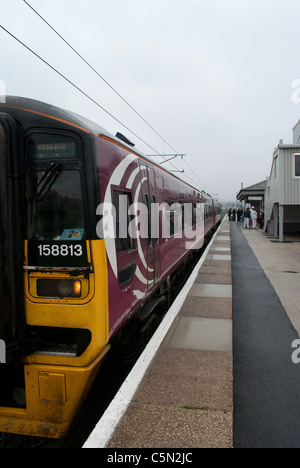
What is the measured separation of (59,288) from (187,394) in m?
1.65

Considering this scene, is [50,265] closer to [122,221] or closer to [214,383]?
[122,221]

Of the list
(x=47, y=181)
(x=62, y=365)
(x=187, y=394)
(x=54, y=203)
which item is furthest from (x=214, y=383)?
(x=47, y=181)

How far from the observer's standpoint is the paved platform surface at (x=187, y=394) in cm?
276

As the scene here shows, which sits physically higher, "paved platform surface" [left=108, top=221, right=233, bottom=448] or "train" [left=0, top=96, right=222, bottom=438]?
"train" [left=0, top=96, right=222, bottom=438]

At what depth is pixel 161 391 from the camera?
137 inches

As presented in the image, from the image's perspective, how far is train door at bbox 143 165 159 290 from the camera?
16.1 feet

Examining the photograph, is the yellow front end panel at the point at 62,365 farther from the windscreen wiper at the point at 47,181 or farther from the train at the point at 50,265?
the windscreen wiper at the point at 47,181

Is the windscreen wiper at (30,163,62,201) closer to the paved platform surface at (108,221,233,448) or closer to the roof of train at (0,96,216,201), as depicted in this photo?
the roof of train at (0,96,216,201)

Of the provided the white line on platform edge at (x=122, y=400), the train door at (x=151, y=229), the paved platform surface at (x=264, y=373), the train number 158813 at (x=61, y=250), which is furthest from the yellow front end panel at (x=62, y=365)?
the train door at (x=151, y=229)

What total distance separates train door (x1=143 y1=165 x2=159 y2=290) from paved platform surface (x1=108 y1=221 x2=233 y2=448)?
0.91m

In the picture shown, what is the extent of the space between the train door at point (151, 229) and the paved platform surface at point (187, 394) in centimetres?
91

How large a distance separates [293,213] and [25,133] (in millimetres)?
A: 22180

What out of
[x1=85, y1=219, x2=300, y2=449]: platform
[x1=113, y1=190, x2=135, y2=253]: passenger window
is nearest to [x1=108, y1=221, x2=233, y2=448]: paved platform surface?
[x1=85, y1=219, x2=300, y2=449]: platform
